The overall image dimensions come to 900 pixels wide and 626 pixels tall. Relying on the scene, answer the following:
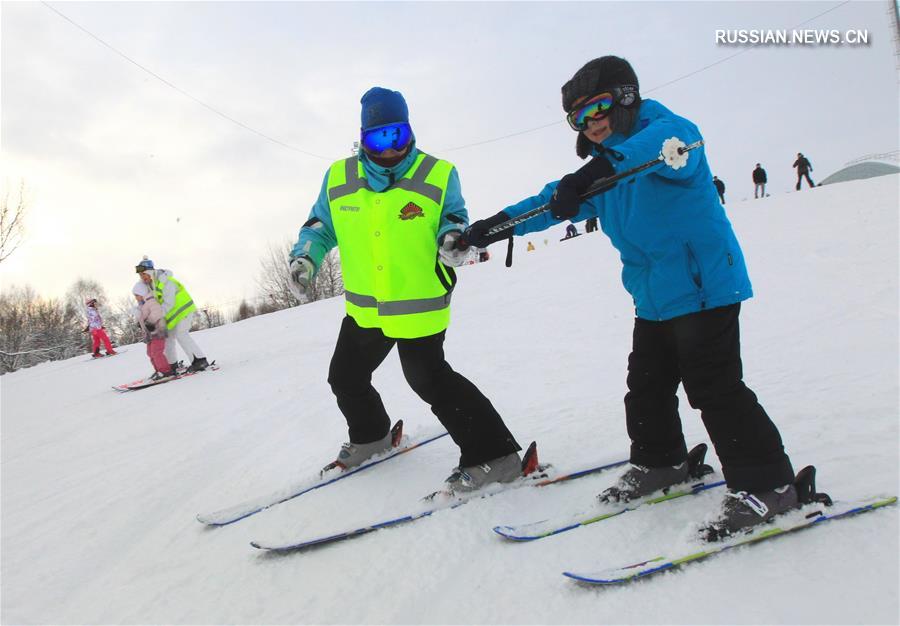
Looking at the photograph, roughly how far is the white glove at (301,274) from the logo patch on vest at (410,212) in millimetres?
613

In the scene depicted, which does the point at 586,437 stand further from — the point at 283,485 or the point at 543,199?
the point at 283,485

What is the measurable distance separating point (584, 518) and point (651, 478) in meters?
0.37

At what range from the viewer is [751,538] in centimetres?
182

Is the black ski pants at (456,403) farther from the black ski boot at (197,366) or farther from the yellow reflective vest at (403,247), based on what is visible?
the black ski boot at (197,366)

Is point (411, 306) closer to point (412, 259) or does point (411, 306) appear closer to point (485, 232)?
point (412, 259)

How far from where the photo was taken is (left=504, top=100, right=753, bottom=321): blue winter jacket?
1.95 m

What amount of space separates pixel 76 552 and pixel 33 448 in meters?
3.30

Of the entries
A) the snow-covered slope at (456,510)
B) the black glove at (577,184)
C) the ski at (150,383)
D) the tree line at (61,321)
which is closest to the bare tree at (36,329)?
the tree line at (61,321)

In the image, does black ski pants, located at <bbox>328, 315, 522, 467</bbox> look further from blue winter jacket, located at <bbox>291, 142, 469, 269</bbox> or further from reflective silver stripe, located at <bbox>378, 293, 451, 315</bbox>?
blue winter jacket, located at <bbox>291, 142, 469, 269</bbox>

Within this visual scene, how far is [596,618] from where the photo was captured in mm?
1638

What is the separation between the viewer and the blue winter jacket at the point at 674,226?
1950 millimetres

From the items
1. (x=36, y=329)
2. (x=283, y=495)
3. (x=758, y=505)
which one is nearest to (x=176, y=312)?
(x=283, y=495)

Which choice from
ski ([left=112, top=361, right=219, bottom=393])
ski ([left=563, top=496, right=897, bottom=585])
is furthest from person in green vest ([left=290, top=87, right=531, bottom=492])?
ski ([left=112, top=361, right=219, bottom=393])

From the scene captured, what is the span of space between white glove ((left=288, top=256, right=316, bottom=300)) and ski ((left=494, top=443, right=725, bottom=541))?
1.57 meters
